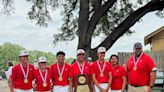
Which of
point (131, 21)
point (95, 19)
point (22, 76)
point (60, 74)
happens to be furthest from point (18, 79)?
point (131, 21)

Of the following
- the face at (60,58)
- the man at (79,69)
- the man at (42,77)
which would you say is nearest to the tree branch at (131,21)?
the man at (79,69)

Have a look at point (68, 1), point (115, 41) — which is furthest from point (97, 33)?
point (115, 41)

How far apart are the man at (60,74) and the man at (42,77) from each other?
5.8 inches

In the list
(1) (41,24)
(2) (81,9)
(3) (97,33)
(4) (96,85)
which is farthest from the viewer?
(3) (97,33)

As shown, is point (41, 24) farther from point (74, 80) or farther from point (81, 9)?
point (74, 80)

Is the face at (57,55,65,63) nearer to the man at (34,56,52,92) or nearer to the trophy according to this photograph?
the man at (34,56,52,92)

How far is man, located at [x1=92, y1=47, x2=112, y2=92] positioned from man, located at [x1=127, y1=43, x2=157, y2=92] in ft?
2.72

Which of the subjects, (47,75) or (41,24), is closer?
(47,75)

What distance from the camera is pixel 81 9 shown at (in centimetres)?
1794

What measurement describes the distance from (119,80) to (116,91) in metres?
0.29

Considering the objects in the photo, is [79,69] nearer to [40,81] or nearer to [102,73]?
[102,73]

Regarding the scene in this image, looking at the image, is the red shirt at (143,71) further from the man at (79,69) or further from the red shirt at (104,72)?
the man at (79,69)

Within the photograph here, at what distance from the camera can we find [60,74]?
1071 cm

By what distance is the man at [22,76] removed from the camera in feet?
34.1
